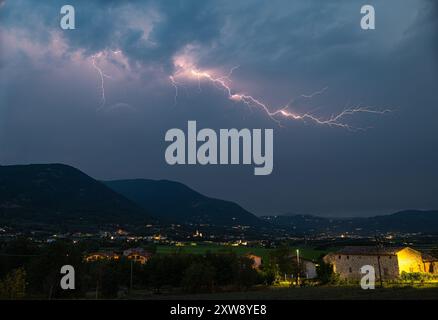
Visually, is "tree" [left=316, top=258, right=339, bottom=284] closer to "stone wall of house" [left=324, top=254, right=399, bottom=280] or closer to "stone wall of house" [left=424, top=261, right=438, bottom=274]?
"stone wall of house" [left=324, top=254, right=399, bottom=280]

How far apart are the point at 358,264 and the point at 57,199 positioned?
4901 inches

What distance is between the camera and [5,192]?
5261 inches

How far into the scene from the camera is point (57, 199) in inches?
5674

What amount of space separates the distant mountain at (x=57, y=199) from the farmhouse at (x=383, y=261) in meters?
93.2

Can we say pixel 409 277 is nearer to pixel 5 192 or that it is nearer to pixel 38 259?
pixel 38 259

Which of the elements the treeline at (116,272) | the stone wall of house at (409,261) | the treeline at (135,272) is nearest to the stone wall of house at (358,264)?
the stone wall of house at (409,261)

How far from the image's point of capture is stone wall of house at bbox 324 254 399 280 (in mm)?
41312

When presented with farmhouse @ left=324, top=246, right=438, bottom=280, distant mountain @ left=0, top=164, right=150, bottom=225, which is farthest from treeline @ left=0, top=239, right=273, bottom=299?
distant mountain @ left=0, top=164, right=150, bottom=225

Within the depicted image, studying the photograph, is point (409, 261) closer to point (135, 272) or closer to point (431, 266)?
point (431, 266)

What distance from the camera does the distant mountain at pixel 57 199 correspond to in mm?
122062

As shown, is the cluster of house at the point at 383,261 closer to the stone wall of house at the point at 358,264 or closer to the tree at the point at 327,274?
the stone wall of house at the point at 358,264
